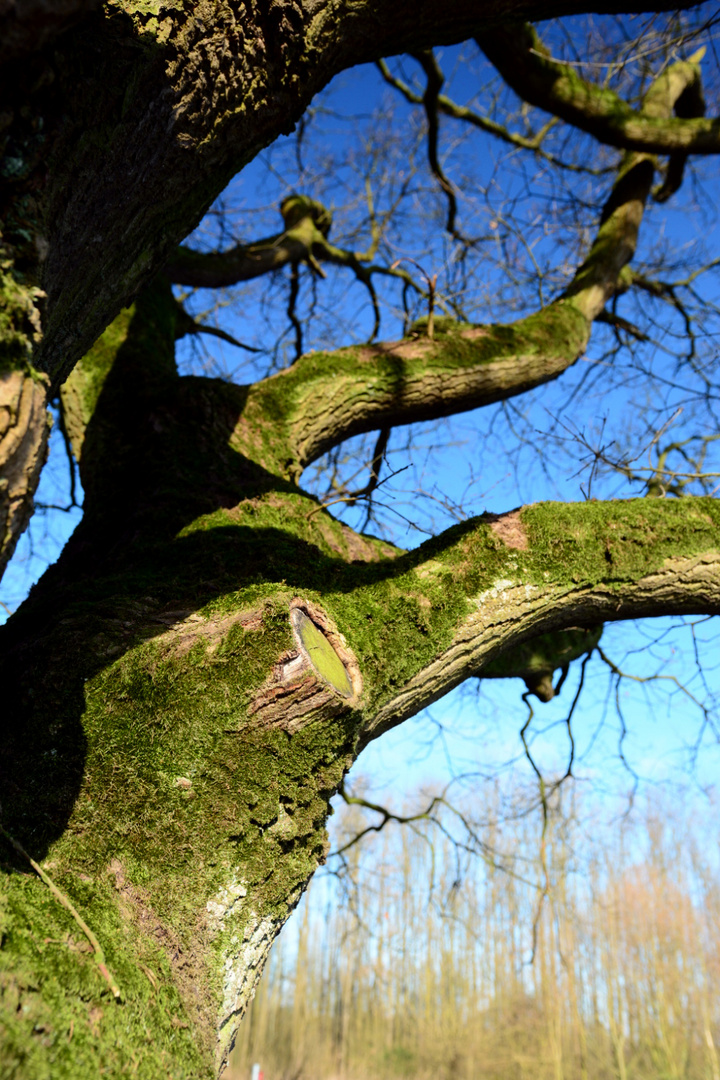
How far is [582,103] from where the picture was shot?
4031 mm

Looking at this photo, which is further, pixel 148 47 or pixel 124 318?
pixel 124 318

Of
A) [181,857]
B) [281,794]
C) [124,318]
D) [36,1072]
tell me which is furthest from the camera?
[124,318]

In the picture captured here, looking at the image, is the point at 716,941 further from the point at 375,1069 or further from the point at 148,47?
the point at 148,47

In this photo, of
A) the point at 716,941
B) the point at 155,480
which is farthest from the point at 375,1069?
the point at 155,480

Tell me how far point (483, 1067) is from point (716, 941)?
8095 millimetres

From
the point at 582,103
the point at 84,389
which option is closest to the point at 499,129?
the point at 582,103

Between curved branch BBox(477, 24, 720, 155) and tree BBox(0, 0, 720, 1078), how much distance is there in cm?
176

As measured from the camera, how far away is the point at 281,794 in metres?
1.77

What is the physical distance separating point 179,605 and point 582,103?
399 centimetres

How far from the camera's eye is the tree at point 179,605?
1.26 metres

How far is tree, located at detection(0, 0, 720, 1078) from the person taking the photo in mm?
1259

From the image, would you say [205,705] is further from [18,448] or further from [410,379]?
[410,379]

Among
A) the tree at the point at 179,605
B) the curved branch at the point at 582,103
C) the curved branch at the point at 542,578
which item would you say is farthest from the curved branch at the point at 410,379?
the curved branch at the point at 542,578

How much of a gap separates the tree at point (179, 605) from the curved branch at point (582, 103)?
176 centimetres
